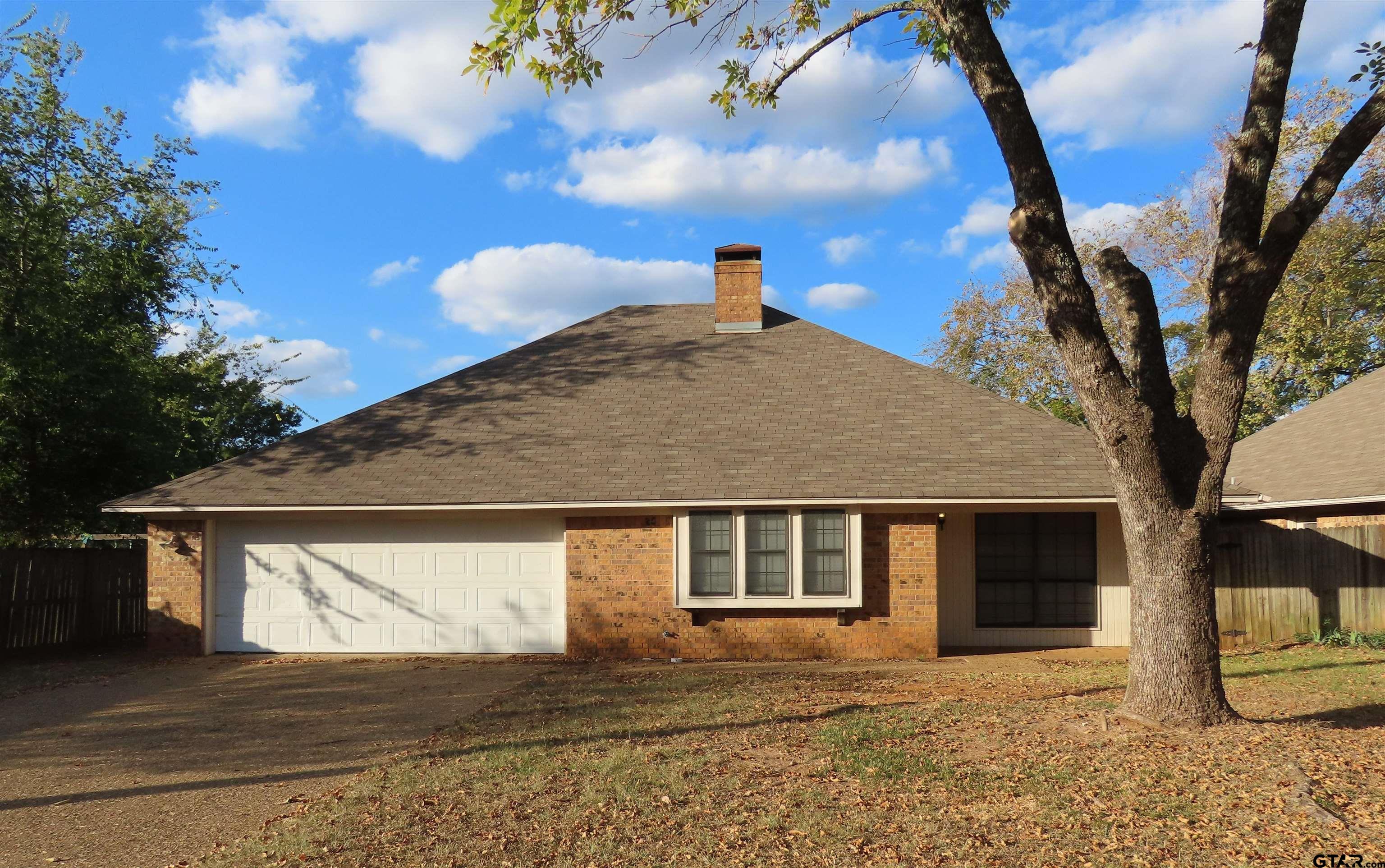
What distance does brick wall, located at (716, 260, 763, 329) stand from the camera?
17.0 metres

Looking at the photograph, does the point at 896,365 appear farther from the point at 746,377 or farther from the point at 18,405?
the point at 18,405

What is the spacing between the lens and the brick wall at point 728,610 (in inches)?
499

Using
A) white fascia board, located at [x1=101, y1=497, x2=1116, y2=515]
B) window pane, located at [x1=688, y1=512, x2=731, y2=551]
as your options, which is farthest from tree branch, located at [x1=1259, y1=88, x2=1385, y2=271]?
window pane, located at [x1=688, y1=512, x2=731, y2=551]

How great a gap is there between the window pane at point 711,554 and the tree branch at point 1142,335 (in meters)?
6.39

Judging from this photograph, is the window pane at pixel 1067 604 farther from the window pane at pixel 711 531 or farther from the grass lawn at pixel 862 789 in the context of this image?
the window pane at pixel 711 531

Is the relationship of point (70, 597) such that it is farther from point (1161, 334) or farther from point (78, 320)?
point (1161, 334)

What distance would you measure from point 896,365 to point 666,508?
543 centimetres

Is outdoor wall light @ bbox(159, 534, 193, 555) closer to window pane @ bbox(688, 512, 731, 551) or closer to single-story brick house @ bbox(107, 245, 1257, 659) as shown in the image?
single-story brick house @ bbox(107, 245, 1257, 659)

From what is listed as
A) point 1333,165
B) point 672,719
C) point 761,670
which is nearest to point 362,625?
point 761,670

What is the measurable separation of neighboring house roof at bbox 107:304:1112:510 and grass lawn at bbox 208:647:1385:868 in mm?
3958

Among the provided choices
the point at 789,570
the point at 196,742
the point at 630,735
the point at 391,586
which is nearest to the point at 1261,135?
the point at 630,735

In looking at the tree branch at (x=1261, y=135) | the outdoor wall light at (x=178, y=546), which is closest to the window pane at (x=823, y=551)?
the tree branch at (x=1261, y=135)

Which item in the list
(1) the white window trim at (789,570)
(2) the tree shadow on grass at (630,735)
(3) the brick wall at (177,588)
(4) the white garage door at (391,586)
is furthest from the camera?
(3) the brick wall at (177,588)

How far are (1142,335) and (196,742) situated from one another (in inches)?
351
